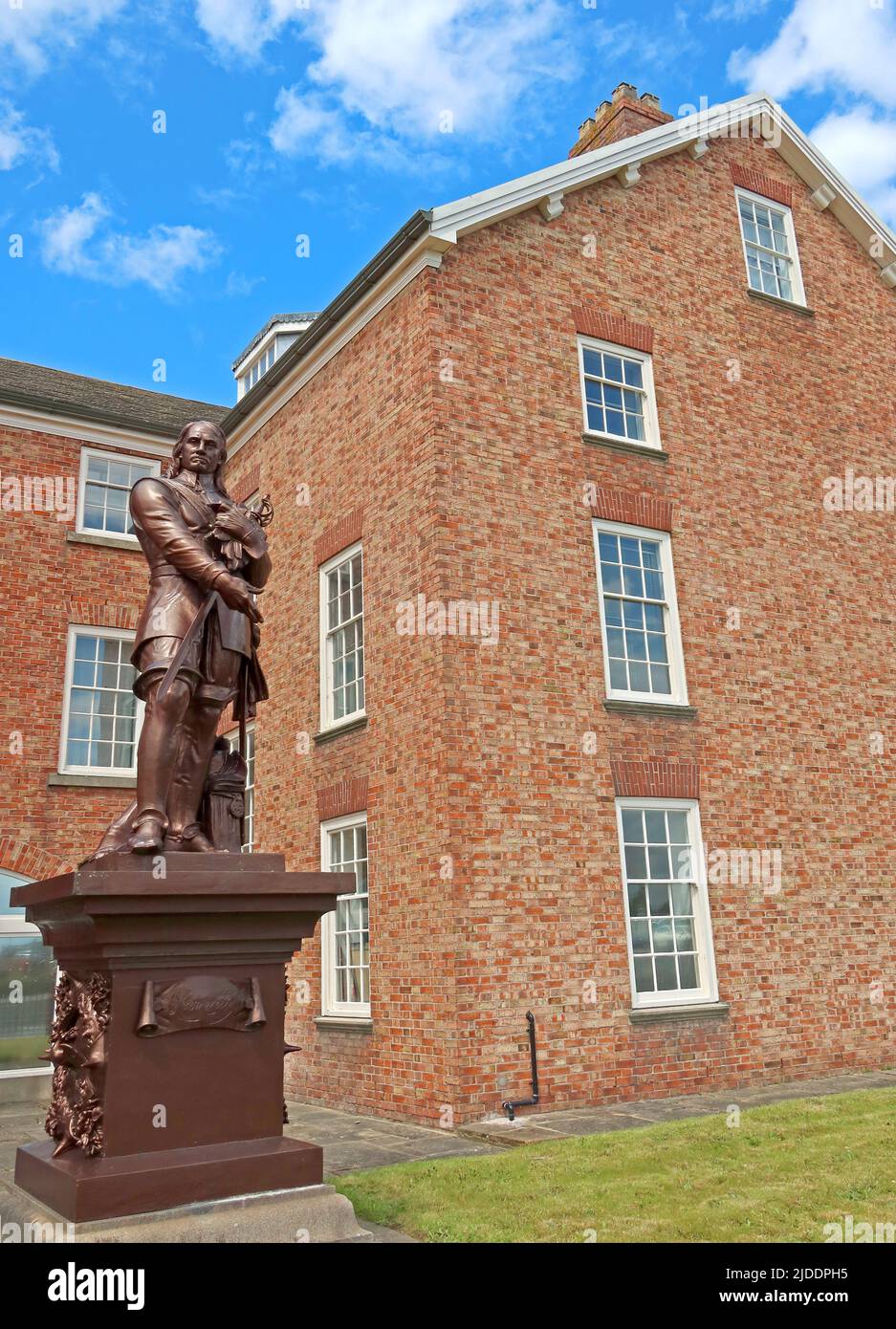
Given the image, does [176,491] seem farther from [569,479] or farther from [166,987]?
[569,479]

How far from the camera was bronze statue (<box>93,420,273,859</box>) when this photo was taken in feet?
18.4

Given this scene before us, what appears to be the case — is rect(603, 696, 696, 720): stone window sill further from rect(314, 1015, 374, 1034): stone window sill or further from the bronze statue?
the bronze statue

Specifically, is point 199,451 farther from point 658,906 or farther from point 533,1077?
point 658,906

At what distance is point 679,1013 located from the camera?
36.4 feet

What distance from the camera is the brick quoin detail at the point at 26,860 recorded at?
49.6 ft

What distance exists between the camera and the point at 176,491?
6.17 meters

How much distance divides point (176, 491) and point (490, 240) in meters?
7.84

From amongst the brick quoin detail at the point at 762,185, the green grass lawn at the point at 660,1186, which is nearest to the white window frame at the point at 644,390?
the brick quoin detail at the point at 762,185

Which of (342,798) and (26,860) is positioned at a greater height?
(342,798)

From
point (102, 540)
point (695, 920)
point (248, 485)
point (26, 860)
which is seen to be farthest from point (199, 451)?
point (102, 540)

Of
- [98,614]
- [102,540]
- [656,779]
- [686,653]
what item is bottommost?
[656,779]

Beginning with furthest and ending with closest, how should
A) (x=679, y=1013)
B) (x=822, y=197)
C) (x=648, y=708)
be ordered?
(x=822, y=197) < (x=648, y=708) < (x=679, y=1013)

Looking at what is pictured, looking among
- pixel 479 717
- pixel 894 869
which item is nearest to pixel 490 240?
pixel 479 717

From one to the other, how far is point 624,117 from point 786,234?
3.02 metres
